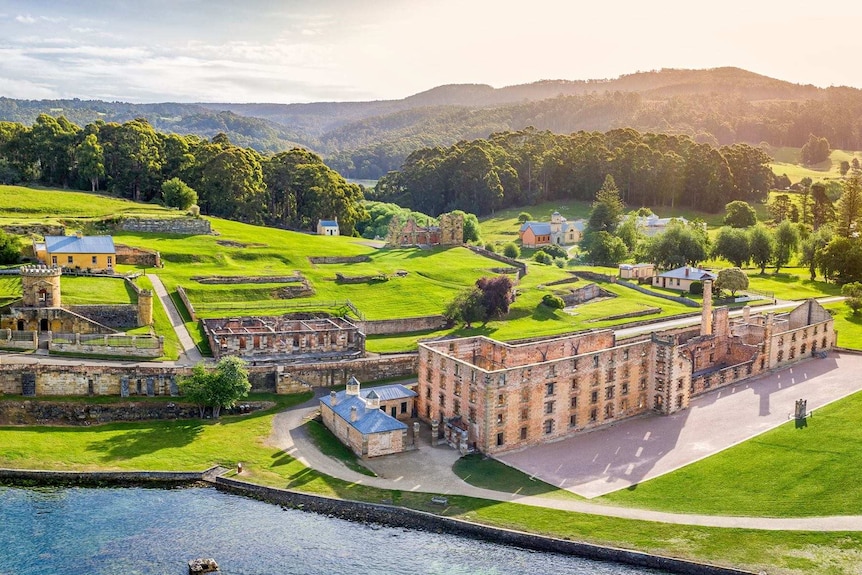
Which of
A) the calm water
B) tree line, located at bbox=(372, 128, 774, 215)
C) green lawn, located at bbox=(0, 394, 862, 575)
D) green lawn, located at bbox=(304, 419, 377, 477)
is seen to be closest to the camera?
the calm water

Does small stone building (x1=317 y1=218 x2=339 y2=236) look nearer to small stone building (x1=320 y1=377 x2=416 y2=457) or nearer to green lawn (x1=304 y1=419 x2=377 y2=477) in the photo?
small stone building (x1=320 y1=377 x2=416 y2=457)

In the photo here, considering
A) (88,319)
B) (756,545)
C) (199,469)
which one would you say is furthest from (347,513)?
(88,319)

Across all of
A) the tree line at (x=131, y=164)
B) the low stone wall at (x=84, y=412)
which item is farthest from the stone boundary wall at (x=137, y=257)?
the tree line at (x=131, y=164)

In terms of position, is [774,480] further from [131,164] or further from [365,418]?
[131,164]

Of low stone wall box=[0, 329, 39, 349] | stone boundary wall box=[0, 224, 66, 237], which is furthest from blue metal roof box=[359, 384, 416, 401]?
stone boundary wall box=[0, 224, 66, 237]

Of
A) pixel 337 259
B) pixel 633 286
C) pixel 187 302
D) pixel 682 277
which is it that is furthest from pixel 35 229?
pixel 682 277

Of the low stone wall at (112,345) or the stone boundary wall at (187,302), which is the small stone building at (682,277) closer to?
the stone boundary wall at (187,302)
